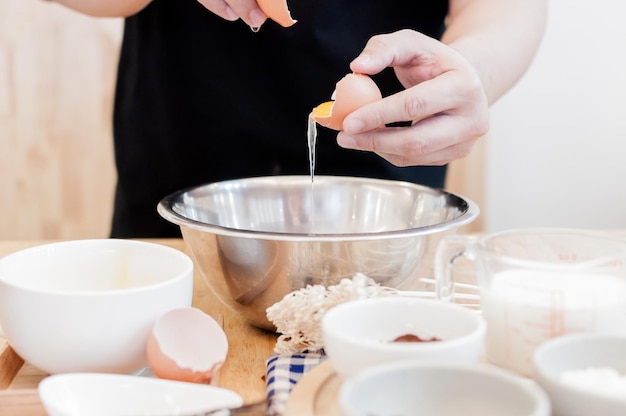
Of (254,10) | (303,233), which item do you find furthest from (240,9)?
(303,233)

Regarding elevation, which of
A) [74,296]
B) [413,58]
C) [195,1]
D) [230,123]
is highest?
[195,1]

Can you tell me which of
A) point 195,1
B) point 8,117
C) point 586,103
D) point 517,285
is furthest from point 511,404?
point 8,117

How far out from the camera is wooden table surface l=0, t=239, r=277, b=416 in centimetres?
75

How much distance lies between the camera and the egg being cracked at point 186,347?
763 mm

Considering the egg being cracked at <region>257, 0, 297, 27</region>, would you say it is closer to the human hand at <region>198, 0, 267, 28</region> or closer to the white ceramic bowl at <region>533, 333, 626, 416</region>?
the human hand at <region>198, 0, 267, 28</region>

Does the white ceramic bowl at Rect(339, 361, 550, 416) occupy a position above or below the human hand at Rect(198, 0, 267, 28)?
below

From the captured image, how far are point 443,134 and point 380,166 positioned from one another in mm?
432

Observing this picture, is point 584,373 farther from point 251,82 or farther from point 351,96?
point 251,82

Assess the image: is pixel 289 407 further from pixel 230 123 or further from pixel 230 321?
pixel 230 123

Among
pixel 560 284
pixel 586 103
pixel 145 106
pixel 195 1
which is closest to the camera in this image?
pixel 560 284

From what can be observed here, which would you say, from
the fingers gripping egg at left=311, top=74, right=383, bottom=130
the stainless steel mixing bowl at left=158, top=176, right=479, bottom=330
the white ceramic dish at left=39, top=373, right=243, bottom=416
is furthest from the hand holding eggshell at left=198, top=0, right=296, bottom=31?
the white ceramic dish at left=39, top=373, right=243, bottom=416

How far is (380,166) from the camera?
1.49 metres

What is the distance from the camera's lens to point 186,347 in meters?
0.79

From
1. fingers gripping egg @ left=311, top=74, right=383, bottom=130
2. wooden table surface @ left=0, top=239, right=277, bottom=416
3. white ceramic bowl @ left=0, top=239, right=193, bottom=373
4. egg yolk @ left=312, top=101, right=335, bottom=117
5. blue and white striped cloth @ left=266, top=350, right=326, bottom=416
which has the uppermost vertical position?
fingers gripping egg @ left=311, top=74, right=383, bottom=130
